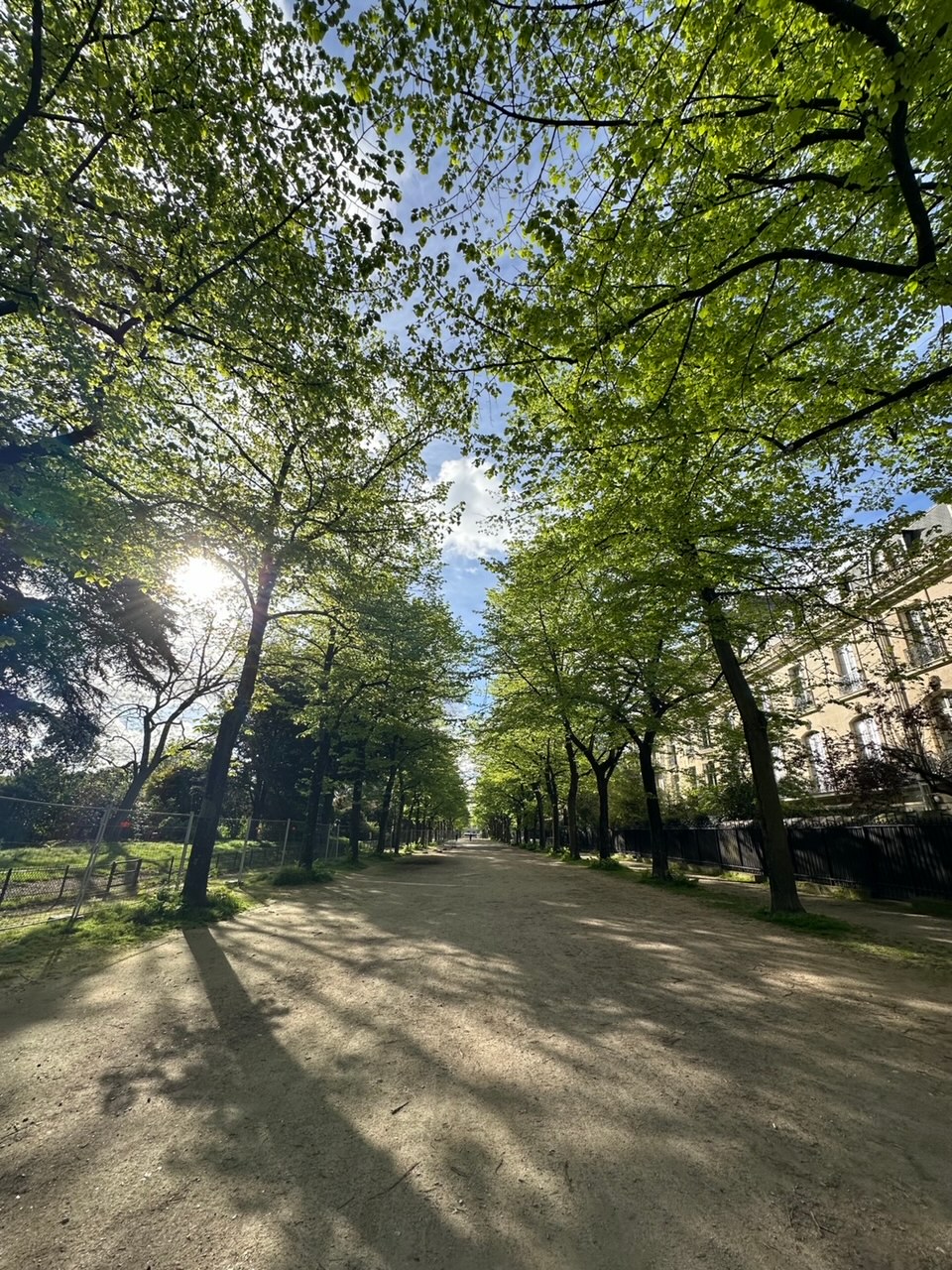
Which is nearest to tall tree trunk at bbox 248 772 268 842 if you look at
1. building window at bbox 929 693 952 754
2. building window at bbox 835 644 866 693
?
building window at bbox 835 644 866 693

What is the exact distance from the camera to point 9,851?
8.76 metres

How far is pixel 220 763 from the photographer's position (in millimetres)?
11766

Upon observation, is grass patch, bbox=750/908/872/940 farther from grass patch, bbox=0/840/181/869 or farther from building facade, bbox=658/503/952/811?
grass patch, bbox=0/840/181/869

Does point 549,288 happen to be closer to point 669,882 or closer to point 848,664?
point 669,882

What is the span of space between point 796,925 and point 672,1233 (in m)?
8.86

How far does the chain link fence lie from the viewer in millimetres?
A: 8734

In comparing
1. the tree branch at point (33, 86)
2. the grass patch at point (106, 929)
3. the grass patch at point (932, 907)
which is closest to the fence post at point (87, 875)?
the grass patch at point (106, 929)

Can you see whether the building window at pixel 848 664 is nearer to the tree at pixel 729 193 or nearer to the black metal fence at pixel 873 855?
the black metal fence at pixel 873 855

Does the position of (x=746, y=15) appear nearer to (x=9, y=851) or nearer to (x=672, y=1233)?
(x=672, y=1233)

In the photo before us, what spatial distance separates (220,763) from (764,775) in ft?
39.2

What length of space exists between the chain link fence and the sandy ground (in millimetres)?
3612

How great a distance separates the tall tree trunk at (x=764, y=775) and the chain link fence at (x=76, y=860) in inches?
479

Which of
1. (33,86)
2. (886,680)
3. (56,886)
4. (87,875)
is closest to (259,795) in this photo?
(56,886)

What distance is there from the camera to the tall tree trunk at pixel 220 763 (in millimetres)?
10906
